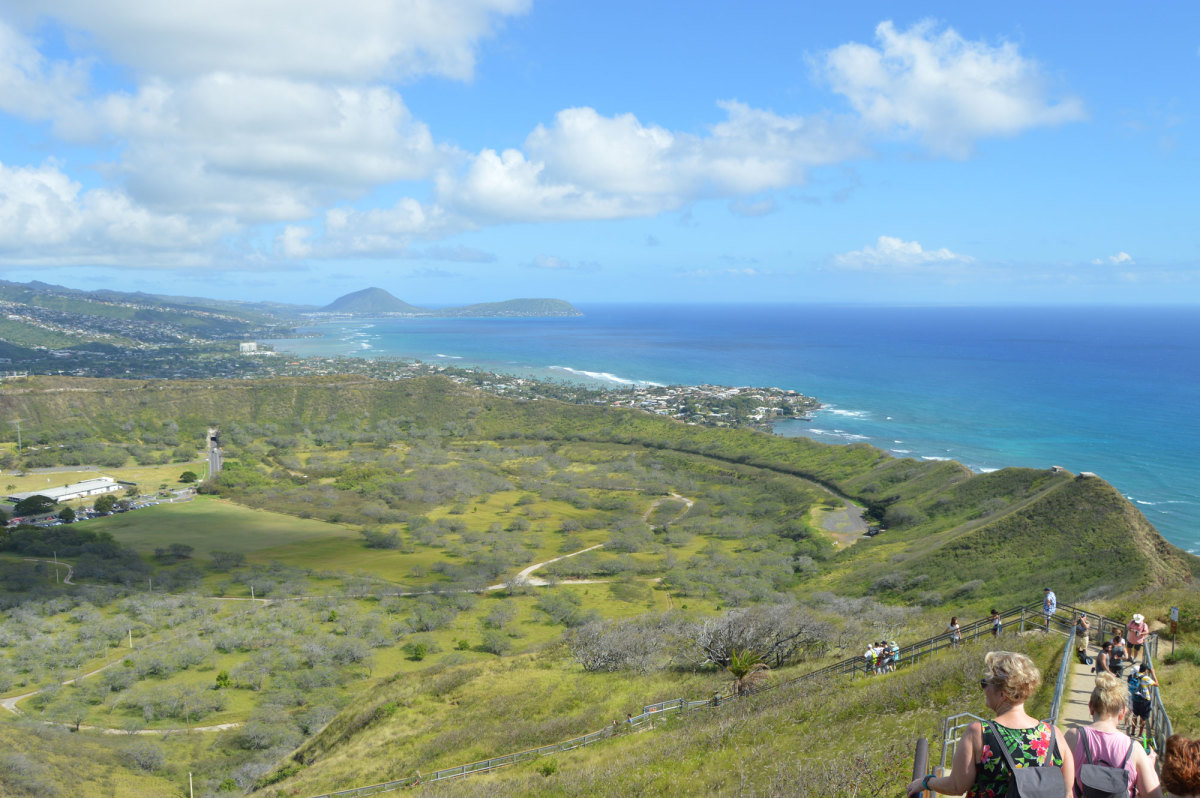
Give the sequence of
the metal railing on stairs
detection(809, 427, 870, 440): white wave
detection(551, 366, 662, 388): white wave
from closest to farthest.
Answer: the metal railing on stairs, detection(809, 427, 870, 440): white wave, detection(551, 366, 662, 388): white wave

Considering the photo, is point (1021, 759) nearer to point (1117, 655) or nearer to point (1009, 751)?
point (1009, 751)

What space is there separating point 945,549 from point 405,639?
1378 inches

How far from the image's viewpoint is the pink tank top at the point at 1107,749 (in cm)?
517

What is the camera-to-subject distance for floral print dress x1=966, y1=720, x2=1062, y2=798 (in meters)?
4.90

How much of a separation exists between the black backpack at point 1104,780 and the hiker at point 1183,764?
1.91ft

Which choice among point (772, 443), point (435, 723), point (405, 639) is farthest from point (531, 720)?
point (772, 443)

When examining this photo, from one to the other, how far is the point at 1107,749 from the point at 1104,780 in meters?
0.26

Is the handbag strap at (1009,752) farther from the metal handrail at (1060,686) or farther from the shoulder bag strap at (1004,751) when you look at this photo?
the metal handrail at (1060,686)

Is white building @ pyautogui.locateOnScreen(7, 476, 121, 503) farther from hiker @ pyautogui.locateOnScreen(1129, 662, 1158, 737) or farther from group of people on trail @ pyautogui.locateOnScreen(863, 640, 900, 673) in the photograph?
hiker @ pyautogui.locateOnScreen(1129, 662, 1158, 737)

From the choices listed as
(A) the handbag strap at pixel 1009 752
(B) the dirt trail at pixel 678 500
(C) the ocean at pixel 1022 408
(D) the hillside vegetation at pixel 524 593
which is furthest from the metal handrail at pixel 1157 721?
(C) the ocean at pixel 1022 408

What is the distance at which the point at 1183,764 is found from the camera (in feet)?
14.5

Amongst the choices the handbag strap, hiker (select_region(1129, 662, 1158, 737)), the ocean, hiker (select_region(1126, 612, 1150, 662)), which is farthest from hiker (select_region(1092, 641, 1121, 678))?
the ocean

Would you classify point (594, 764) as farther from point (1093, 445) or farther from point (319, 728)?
point (1093, 445)

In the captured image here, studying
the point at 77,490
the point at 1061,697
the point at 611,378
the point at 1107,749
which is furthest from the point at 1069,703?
the point at 611,378
